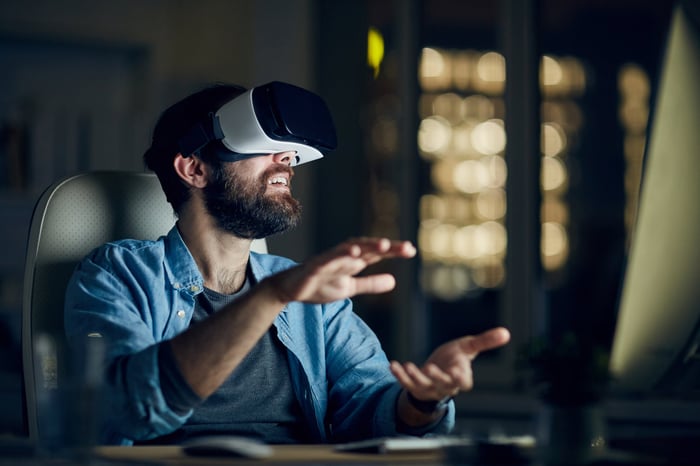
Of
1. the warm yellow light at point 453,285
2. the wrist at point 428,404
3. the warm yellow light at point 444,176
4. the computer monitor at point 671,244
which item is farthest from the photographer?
the warm yellow light at point 444,176

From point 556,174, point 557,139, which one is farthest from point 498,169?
point 557,139

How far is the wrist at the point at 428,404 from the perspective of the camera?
1.41 m

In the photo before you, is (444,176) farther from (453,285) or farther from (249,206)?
(249,206)

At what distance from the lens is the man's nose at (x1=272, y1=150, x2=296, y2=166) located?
1.71m

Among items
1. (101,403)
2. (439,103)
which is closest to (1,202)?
(101,403)

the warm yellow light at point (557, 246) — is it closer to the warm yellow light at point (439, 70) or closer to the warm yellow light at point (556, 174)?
the warm yellow light at point (556, 174)

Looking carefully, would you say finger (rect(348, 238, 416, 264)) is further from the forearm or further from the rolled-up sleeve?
the rolled-up sleeve

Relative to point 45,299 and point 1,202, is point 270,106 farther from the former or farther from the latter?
point 1,202

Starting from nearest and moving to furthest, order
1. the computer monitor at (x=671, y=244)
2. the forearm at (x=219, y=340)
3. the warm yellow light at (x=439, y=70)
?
1. the computer monitor at (x=671, y=244)
2. the forearm at (x=219, y=340)
3. the warm yellow light at (x=439, y=70)

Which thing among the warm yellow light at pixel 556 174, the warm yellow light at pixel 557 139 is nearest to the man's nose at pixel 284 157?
the warm yellow light at pixel 556 174

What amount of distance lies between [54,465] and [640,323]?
2.14 feet

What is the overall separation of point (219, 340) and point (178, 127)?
2.16 feet

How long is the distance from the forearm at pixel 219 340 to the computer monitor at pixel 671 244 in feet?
1.51

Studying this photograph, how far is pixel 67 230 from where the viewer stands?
160cm
